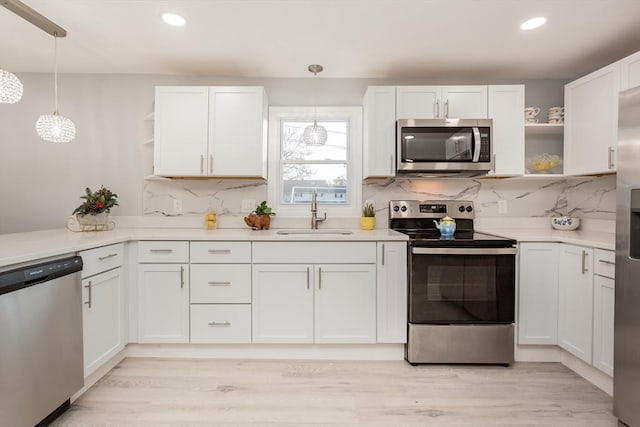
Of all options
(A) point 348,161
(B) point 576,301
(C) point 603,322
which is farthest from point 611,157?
(A) point 348,161

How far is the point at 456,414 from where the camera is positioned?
1806mm

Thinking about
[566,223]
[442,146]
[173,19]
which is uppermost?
[173,19]

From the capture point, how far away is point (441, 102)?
105 inches

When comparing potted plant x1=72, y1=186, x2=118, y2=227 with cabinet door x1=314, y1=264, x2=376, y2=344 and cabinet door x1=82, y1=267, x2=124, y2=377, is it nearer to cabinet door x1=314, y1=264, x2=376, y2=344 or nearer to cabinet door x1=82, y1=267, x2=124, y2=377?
cabinet door x1=82, y1=267, x2=124, y2=377

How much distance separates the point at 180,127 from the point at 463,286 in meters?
2.47

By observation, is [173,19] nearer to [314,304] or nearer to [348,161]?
[348,161]

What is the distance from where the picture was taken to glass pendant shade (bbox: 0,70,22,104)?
176 centimetres

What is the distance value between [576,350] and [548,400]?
1.52ft

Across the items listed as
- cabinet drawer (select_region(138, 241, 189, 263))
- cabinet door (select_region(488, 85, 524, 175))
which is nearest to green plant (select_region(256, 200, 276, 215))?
cabinet drawer (select_region(138, 241, 189, 263))

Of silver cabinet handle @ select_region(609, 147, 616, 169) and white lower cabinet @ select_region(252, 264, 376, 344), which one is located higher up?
silver cabinet handle @ select_region(609, 147, 616, 169)

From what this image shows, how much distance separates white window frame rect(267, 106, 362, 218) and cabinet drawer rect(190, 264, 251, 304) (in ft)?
2.60

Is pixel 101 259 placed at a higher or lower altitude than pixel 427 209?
lower

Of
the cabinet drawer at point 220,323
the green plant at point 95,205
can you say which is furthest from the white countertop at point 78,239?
the cabinet drawer at point 220,323

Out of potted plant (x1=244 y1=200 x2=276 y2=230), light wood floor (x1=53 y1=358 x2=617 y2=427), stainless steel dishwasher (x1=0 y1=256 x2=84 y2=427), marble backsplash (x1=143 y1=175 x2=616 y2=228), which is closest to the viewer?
stainless steel dishwasher (x1=0 y1=256 x2=84 y2=427)
